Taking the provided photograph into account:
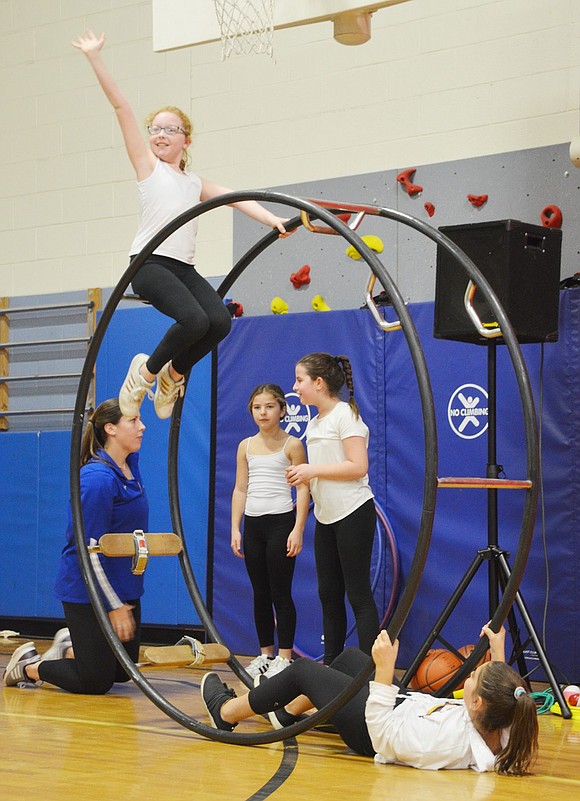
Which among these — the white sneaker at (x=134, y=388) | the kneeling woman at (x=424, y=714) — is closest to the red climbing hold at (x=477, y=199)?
the white sneaker at (x=134, y=388)

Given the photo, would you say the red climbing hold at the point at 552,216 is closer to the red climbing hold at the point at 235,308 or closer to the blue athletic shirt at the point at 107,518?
the red climbing hold at the point at 235,308

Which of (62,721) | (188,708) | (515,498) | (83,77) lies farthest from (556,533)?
(83,77)

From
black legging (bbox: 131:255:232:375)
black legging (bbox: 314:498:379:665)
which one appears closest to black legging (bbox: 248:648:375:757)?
black legging (bbox: 314:498:379:665)

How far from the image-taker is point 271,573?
5.14 metres

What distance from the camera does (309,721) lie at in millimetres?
3436

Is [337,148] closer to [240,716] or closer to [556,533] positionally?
[556,533]

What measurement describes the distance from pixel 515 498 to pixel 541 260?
1214 millimetres

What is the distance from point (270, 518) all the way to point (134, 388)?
1279 mm

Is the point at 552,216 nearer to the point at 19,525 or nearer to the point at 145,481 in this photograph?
the point at 145,481

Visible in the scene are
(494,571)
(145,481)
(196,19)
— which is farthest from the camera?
(145,481)

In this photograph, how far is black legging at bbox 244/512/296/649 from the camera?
5125mm

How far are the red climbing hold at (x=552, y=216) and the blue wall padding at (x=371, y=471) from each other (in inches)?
20.6

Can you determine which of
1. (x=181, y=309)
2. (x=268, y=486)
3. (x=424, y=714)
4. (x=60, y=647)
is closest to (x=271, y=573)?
(x=268, y=486)

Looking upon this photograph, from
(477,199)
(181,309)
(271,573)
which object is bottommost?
(271,573)
